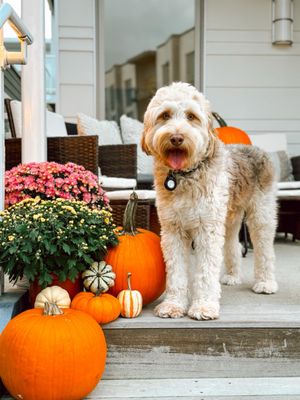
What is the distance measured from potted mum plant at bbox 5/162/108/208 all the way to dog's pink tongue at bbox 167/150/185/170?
781mm

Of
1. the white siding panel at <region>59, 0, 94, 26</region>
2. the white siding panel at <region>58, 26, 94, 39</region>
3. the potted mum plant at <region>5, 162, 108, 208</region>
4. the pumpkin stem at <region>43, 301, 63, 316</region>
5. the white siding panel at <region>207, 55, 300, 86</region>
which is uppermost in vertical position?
the white siding panel at <region>59, 0, 94, 26</region>

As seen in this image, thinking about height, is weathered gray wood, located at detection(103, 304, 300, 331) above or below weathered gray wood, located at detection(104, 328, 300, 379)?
above

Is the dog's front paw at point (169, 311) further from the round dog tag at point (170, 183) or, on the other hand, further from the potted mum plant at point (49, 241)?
the round dog tag at point (170, 183)

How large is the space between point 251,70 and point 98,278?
4543 millimetres

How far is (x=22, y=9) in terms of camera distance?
138 inches

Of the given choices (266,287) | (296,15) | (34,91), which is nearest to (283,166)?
(296,15)

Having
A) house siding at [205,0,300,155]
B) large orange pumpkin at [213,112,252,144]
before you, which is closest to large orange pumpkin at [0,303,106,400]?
large orange pumpkin at [213,112,252,144]

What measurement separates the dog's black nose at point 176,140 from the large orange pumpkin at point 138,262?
1.77 feet

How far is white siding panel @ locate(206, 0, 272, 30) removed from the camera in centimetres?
646

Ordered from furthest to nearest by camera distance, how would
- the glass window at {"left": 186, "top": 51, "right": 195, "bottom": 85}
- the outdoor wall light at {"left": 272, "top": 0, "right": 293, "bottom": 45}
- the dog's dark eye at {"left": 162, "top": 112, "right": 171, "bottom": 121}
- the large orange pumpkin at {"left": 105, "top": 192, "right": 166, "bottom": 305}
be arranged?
the glass window at {"left": 186, "top": 51, "right": 195, "bottom": 85} → the outdoor wall light at {"left": 272, "top": 0, "right": 293, "bottom": 45} → the large orange pumpkin at {"left": 105, "top": 192, "right": 166, "bottom": 305} → the dog's dark eye at {"left": 162, "top": 112, "right": 171, "bottom": 121}

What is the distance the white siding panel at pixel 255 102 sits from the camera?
21.4 ft

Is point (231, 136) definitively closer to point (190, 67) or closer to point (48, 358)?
point (190, 67)

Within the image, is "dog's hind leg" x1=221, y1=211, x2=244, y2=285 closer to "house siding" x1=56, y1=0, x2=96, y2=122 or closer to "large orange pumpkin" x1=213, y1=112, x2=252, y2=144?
"large orange pumpkin" x1=213, y1=112, x2=252, y2=144

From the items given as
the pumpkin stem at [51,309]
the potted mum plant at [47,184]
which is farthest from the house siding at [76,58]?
the pumpkin stem at [51,309]
